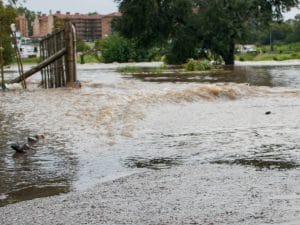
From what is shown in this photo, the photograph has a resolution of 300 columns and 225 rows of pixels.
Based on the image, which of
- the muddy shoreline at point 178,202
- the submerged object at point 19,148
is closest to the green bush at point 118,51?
the submerged object at point 19,148

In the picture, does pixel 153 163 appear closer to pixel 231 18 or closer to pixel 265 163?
pixel 265 163

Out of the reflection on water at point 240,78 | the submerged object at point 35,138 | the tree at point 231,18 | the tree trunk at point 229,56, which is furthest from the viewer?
the tree trunk at point 229,56

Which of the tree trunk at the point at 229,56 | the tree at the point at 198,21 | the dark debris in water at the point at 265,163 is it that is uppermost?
the tree at the point at 198,21

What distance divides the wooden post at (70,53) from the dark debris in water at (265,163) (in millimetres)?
12583

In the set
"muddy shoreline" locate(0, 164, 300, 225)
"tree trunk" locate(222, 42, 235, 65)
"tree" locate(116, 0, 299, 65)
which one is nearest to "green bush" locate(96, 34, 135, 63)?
"tree" locate(116, 0, 299, 65)

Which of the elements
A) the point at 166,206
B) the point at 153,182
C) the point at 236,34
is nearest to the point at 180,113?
the point at 153,182

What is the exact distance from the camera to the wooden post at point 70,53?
19328 millimetres

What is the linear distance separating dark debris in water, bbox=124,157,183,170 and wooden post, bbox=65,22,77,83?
1198cm

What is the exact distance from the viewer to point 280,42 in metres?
126

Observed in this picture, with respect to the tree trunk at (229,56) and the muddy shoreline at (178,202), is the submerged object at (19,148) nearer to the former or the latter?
the muddy shoreline at (178,202)

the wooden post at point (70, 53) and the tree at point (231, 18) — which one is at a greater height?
the tree at point (231, 18)

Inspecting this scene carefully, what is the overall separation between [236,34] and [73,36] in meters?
21.0

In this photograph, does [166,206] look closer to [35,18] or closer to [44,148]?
[44,148]

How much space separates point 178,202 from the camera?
18.0ft
